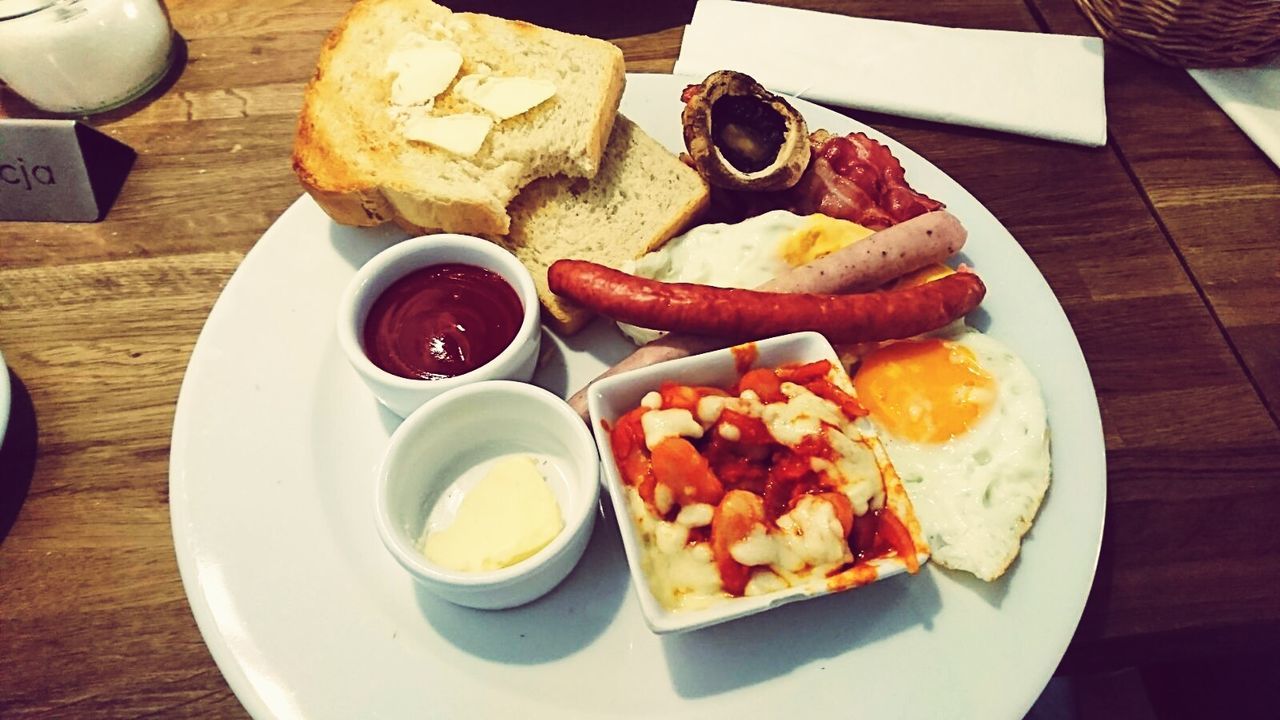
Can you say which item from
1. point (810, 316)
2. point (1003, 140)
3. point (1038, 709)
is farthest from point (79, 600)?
point (1003, 140)

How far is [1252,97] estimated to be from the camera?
108 inches

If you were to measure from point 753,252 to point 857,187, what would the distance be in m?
0.43

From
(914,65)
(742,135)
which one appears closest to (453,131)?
(742,135)

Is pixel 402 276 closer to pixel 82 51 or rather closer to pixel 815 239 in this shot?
pixel 815 239

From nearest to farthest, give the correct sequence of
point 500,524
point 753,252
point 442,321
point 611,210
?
point 500,524
point 442,321
point 753,252
point 611,210

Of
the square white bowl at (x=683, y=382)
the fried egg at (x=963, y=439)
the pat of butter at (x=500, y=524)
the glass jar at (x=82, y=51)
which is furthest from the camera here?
the glass jar at (x=82, y=51)

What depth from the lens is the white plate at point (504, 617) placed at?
1521mm

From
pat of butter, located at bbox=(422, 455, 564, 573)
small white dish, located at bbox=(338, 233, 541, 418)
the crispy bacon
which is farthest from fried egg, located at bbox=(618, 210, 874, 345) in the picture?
pat of butter, located at bbox=(422, 455, 564, 573)

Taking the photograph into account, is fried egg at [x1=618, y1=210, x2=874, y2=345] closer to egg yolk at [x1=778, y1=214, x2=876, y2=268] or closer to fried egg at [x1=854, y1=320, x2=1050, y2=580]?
egg yolk at [x1=778, y1=214, x2=876, y2=268]

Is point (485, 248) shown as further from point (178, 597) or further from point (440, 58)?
point (178, 597)

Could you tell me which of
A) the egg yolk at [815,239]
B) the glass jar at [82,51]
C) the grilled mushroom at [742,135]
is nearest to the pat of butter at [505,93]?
the grilled mushroom at [742,135]

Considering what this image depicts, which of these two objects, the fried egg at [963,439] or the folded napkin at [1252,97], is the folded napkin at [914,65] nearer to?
the folded napkin at [1252,97]

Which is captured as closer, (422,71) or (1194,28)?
(422,71)

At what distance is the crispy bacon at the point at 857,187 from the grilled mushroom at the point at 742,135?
98 millimetres
